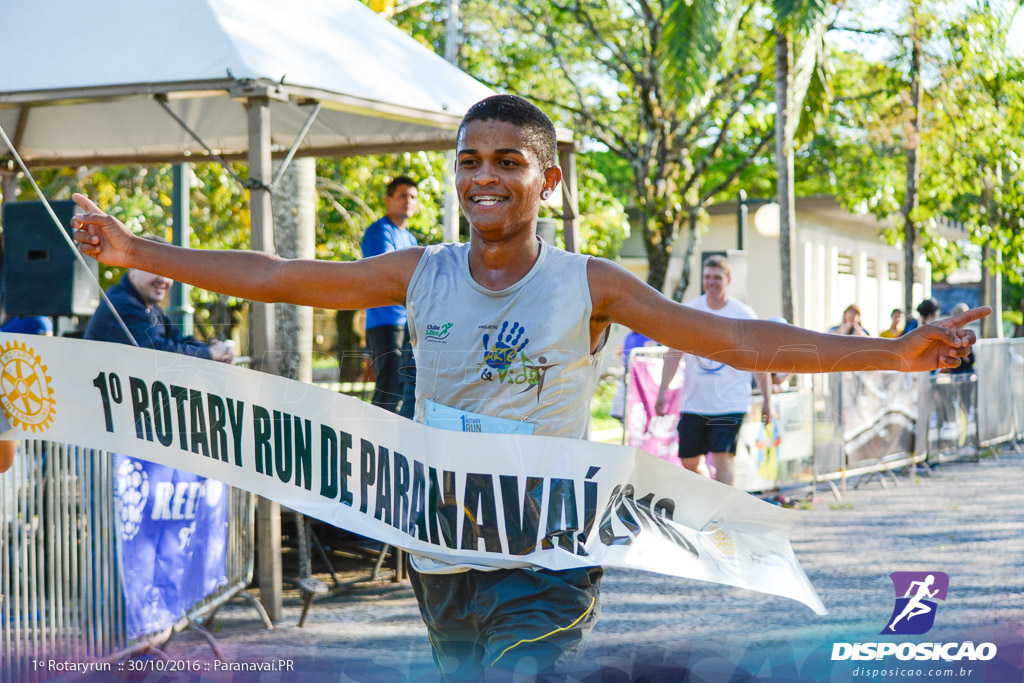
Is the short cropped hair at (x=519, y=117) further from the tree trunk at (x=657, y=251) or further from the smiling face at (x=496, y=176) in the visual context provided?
the tree trunk at (x=657, y=251)

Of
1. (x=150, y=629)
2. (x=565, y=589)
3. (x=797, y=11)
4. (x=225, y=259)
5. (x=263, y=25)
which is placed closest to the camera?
(x=565, y=589)

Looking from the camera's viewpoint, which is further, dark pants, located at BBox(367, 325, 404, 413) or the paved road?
dark pants, located at BBox(367, 325, 404, 413)

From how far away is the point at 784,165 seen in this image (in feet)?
49.6

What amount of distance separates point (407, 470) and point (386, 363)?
1.99 metres

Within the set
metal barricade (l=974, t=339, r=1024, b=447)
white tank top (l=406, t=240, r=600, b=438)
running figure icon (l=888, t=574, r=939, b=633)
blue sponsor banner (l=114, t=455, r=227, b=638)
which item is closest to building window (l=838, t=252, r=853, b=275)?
metal barricade (l=974, t=339, r=1024, b=447)

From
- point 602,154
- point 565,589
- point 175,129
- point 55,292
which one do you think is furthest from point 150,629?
point 602,154

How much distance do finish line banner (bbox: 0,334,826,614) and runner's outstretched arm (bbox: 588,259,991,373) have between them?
322mm

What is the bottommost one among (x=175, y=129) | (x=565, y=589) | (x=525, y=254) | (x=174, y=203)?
(x=565, y=589)

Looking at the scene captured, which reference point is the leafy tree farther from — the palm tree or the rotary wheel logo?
the rotary wheel logo

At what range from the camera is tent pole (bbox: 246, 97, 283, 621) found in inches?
233

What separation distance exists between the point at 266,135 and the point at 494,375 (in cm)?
405

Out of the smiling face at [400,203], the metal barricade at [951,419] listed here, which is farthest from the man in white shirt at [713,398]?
the metal barricade at [951,419]

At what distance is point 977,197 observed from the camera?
1147 cm

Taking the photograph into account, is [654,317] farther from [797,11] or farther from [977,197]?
[797,11]
